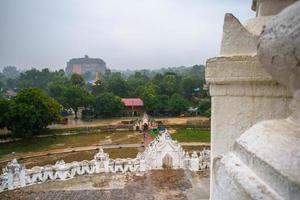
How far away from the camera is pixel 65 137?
34.2m

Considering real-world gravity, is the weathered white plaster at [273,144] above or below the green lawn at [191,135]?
above

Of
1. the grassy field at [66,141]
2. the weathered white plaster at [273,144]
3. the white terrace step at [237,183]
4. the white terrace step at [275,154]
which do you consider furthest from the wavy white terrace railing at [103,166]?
the white terrace step at [275,154]

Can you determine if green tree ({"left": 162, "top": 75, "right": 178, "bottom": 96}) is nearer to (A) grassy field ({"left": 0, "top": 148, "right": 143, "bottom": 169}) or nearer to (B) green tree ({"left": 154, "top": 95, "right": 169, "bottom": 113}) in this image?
(B) green tree ({"left": 154, "top": 95, "right": 169, "bottom": 113})

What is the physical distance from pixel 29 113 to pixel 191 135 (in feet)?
53.8

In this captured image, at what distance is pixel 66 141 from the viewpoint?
105 feet

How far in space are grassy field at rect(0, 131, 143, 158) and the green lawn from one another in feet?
13.3

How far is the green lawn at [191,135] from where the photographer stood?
31419 millimetres

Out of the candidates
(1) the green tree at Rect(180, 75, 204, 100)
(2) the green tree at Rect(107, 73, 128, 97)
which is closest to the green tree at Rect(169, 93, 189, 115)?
(1) the green tree at Rect(180, 75, 204, 100)

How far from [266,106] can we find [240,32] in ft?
2.81

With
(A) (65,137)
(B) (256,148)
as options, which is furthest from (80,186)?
(A) (65,137)

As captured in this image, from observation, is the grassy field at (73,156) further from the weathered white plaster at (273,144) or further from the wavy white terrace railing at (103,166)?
the weathered white plaster at (273,144)

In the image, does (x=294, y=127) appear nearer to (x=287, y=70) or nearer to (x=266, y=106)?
(x=287, y=70)

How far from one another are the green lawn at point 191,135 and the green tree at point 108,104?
11.8 meters

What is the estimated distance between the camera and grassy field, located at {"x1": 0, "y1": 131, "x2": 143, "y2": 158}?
93.2 ft
